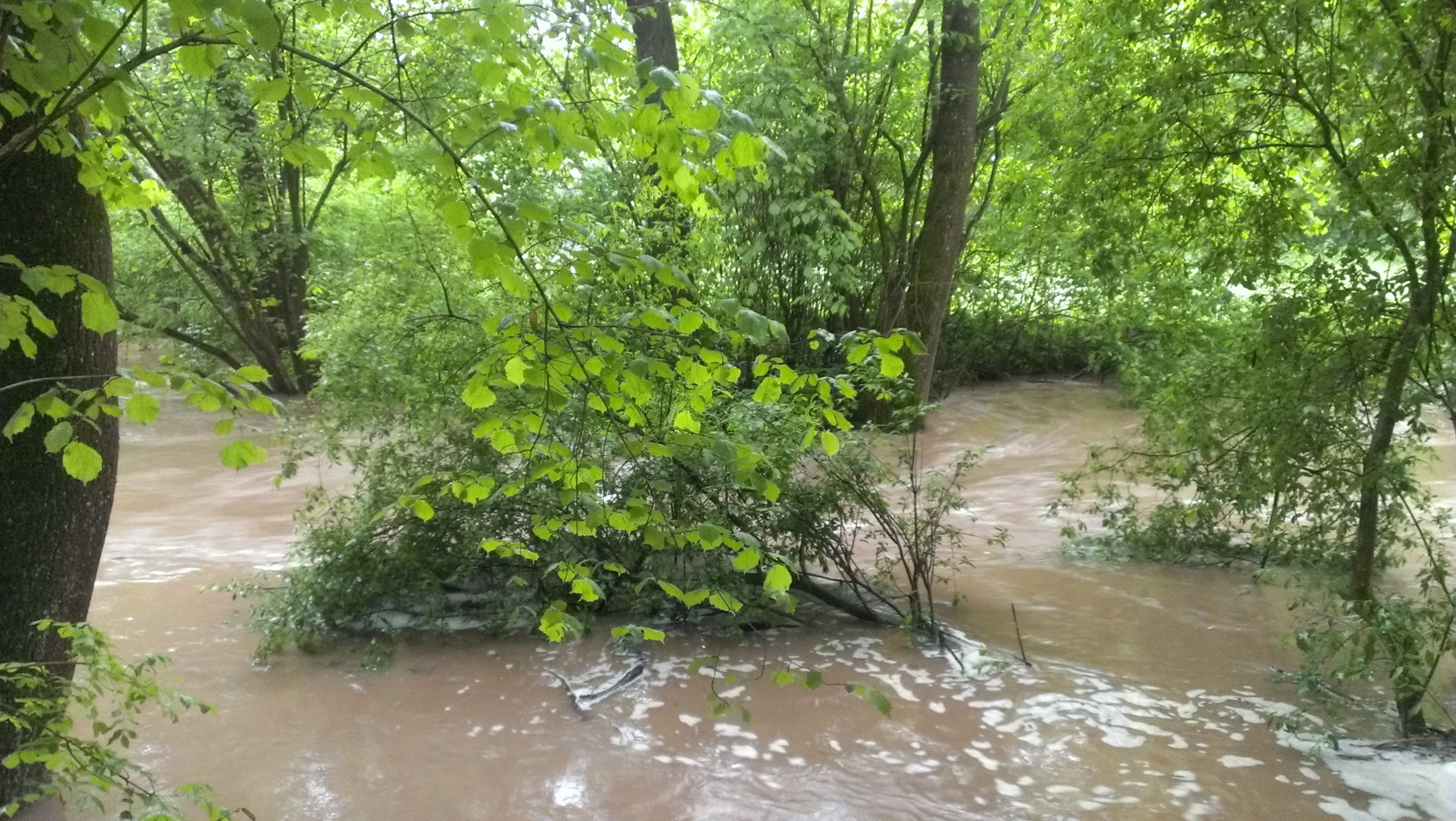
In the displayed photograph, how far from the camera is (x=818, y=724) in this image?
18.8ft

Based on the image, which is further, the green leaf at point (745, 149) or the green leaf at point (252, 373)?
the green leaf at point (745, 149)

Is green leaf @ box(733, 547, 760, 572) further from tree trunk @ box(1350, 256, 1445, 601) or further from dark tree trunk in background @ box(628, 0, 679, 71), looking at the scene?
dark tree trunk in background @ box(628, 0, 679, 71)

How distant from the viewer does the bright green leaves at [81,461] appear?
2.02m

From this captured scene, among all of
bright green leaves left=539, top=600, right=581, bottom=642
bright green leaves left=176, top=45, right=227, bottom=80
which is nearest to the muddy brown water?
bright green leaves left=539, top=600, right=581, bottom=642

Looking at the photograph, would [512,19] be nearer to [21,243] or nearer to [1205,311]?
[21,243]

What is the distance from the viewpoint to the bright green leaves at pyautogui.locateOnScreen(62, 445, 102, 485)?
2.02 metres

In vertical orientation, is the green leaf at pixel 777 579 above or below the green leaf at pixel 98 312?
below

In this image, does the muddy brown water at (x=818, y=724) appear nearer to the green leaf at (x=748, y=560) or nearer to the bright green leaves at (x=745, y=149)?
the green leaf at (x=748, y=560)

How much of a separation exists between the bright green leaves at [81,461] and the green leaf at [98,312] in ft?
0.74

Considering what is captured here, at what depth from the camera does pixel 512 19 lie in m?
2.52

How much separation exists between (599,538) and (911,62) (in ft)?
25.4

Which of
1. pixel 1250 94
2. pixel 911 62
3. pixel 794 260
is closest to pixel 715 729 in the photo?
pixel 1250 94

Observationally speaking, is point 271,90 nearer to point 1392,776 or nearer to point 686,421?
point 686,421

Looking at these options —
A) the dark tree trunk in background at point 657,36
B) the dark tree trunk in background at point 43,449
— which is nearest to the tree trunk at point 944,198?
the dark tree trunk in background at point 657,36
